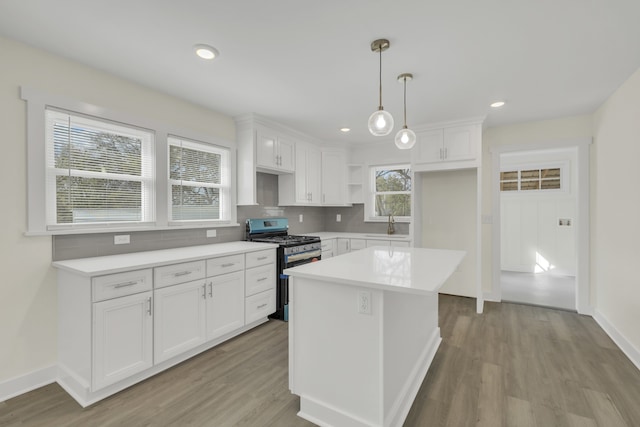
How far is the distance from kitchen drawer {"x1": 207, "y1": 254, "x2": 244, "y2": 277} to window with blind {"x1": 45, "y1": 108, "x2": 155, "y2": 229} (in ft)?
2.65

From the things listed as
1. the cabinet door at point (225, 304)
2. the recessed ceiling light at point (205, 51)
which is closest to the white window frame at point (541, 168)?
the cabinet door at point (225, 304)

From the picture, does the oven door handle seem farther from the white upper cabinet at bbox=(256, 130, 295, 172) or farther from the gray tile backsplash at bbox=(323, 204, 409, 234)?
the gray tile backsplash at bbox=(323, 204, 409, 234)

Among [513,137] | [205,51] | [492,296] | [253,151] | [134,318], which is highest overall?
[205,51]

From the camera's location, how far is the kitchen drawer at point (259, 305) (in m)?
3.17

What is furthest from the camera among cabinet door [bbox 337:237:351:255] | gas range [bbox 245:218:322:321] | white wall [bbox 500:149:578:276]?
white wall [bbox 500:149:578:276]

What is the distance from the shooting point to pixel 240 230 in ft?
12.8

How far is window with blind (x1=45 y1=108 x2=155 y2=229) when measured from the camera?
235cm

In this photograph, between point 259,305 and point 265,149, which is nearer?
point 259,305

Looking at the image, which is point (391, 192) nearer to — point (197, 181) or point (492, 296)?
point (492, 296)

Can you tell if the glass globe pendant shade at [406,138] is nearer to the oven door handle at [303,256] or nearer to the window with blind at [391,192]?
the oven door handle at [303,256]

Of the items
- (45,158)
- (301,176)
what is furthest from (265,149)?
(45,158)

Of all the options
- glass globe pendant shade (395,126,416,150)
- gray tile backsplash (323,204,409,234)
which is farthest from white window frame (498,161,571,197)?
glass globe pendant shade (395,126,416,150)

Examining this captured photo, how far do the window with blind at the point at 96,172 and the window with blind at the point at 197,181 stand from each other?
0.26 m

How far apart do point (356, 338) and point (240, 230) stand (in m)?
2.58
